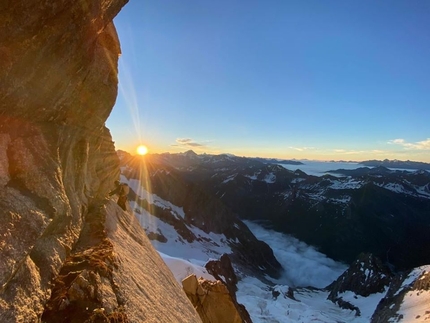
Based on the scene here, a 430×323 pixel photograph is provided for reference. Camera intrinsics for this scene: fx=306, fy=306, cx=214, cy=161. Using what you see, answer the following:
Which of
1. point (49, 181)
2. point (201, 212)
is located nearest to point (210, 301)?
point (49, 181)

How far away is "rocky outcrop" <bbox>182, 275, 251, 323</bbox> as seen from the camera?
71.8 feet

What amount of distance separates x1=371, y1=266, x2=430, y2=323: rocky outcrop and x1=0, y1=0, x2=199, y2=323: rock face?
56053mm

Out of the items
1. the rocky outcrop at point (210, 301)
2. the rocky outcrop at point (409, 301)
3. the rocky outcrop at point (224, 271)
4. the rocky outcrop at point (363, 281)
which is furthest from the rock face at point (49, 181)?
the rocky outcrop at point (363, 281)

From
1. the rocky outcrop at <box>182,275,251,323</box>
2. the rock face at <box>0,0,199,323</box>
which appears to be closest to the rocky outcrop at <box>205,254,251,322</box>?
the rocky outcrop at <box>182,275,251,323</box>

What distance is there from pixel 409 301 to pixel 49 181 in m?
74.1

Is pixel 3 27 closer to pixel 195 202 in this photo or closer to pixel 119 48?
pixel 119 48

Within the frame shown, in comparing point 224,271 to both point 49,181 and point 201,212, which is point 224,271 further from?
point 49,181

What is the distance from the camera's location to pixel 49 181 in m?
10.2

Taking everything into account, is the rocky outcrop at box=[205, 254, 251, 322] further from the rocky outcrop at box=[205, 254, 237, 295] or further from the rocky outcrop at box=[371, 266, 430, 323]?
the rocky outcrop at box=[371, 266, 430, 323]

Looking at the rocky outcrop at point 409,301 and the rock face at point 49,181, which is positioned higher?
the rock face at point 49,181

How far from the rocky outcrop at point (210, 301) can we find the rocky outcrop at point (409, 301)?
42.1 m

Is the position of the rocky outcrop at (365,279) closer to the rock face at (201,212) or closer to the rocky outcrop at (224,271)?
the rock face at (201,212)

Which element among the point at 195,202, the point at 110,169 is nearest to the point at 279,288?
the point at 195,202

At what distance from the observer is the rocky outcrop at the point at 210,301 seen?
71.8ft
